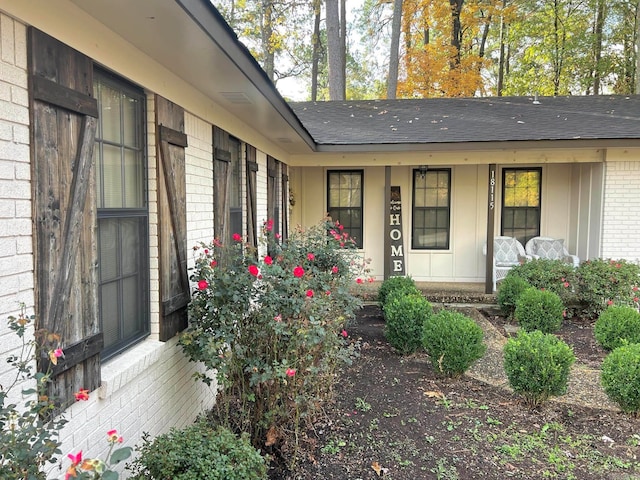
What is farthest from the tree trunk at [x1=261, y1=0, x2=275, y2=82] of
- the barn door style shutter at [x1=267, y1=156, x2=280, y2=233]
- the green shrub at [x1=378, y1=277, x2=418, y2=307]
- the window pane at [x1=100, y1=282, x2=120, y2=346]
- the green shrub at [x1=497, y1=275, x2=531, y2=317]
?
the window pane at [x1=100, y1=282, x2=120, y2=346]

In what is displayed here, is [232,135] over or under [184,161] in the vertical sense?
over

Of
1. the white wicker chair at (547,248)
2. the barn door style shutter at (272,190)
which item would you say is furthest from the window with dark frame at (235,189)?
the white wicker chair at (547,248)

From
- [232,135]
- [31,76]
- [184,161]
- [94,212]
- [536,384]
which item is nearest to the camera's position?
[31,76]

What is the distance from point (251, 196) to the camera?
18.4 feet

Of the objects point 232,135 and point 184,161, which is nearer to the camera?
point 184,161

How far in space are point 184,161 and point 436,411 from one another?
297 cm

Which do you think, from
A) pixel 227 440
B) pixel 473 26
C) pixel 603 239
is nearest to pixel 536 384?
pixel 227 440

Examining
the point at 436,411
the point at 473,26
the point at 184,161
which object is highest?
the point at 473,26

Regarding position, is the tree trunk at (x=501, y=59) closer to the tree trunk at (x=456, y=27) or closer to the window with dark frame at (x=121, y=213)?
the tree trunk at (x=456, y=27)

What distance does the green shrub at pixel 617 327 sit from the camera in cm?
518

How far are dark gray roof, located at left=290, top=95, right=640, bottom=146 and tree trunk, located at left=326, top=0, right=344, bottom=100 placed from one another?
3998mm

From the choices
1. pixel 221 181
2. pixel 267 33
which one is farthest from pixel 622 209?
pixel 267 33

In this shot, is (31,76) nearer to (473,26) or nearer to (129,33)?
(129,33)

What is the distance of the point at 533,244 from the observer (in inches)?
359
